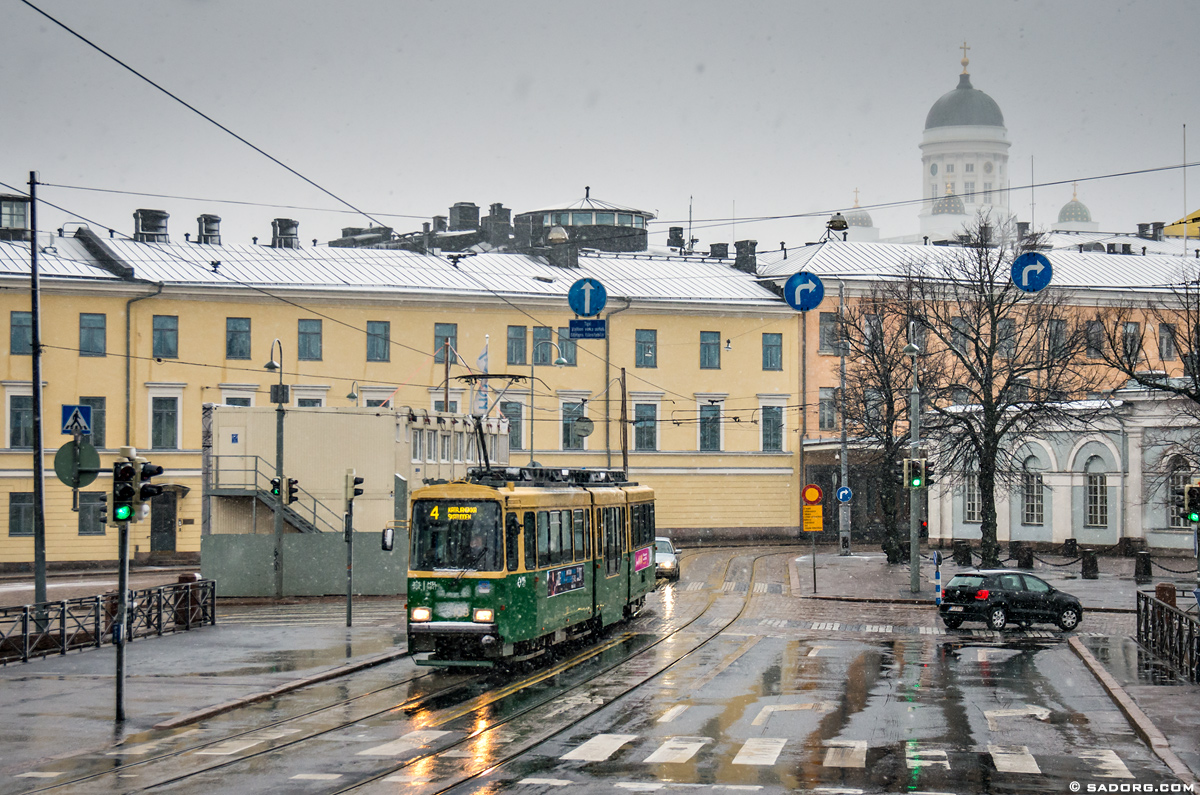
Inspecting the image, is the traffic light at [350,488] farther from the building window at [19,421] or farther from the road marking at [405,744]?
the building window at [19,421]

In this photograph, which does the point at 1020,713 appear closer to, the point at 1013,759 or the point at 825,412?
the point at 1013,759

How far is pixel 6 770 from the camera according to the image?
45.9ft

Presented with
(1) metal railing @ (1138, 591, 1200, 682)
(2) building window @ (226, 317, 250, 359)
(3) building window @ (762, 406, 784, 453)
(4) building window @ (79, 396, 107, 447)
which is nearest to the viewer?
(1) metal railing @ (1138, 591, 1200, 682)

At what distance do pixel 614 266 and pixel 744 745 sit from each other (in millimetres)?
53159

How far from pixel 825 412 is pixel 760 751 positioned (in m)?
50.6

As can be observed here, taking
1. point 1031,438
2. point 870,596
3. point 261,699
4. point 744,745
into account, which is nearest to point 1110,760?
point 744,745

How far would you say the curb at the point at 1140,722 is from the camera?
13555mm

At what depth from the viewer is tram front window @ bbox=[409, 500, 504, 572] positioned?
21.0m

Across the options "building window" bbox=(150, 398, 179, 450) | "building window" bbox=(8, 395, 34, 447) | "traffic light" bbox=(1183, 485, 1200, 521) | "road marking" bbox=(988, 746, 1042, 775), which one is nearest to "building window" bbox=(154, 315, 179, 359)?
"building window" bbox=(150, 398, 179, 450)

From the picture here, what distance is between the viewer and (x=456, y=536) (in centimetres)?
2117

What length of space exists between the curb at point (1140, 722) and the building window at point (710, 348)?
39.7 meters

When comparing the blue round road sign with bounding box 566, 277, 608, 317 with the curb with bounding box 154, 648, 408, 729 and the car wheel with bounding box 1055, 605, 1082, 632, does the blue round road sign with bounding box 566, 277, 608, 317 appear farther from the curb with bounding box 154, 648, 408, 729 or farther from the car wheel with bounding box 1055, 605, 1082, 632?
the car wheel with bounding box 1055, 605, 1082, 632

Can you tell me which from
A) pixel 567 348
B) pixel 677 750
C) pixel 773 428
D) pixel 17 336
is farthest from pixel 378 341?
pixel 677 750

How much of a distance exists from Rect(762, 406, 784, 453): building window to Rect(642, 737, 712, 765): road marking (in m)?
47.9
